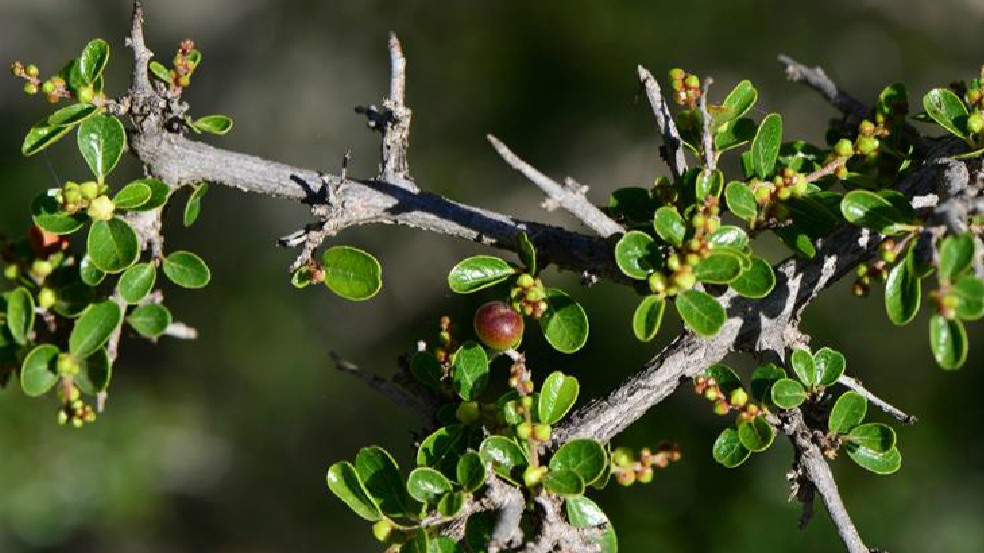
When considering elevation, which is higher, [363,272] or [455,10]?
[363,272]

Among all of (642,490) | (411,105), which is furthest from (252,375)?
(642,490)

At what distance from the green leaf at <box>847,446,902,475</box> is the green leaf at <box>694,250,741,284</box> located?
0.39m

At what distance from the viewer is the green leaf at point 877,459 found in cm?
148

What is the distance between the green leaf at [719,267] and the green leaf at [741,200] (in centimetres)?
12

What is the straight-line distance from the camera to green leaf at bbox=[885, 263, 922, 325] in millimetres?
1306

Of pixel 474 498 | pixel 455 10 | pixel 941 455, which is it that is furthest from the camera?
pixel 455 10

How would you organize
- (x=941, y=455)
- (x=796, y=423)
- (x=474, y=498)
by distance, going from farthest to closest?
(x=941, y=455) → (x=796, y=423) → (x=474, y=498)

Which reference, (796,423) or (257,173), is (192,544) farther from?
(796,423)

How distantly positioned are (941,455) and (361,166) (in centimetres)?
343

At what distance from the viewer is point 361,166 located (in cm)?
545

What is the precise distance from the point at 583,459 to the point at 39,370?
0.94 meters

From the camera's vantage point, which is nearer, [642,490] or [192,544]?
[642,490]

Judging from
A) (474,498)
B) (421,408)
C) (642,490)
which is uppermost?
(474,498)

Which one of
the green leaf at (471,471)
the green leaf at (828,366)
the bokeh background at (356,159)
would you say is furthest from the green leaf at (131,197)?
the bokeh background at (356,159)
